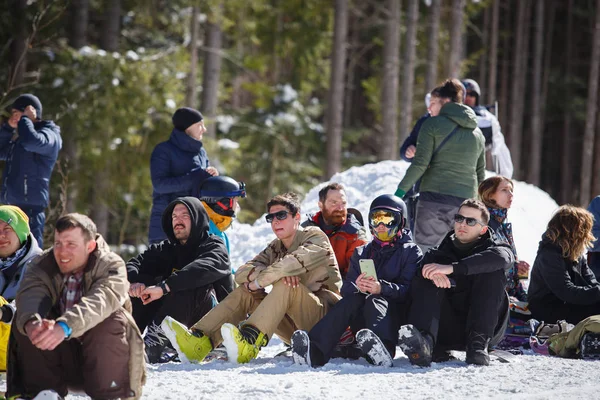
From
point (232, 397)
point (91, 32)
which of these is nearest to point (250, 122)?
point (91, 32)

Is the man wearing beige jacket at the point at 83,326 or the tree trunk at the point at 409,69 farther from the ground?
the tree trunk at the point at 409,69

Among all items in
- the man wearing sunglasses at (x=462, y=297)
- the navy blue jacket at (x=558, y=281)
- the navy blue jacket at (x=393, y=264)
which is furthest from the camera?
the navy blue jacket at (x=558, y=281)

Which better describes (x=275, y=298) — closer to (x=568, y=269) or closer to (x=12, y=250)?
(x=12, y=250)

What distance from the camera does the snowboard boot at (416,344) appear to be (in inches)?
222

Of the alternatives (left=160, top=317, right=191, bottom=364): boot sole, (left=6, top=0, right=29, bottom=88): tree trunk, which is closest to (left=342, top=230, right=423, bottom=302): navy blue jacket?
(left=160, top=317, right=191, bottom=364): boot sole

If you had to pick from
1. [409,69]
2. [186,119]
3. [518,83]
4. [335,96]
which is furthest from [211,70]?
[518,83]

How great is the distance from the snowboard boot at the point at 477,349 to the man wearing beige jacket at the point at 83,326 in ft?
8.06

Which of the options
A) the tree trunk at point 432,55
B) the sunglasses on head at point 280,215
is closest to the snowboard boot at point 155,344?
the sunglasses on head at point 280,215

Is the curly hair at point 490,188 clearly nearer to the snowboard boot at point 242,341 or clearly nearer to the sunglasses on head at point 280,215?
the sunglasses on head at point 280,215

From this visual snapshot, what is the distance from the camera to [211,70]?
61.5 feet

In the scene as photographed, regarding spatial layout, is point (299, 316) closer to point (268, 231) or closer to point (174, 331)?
point (174, 331)

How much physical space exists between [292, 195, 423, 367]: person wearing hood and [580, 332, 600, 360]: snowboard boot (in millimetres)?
1414

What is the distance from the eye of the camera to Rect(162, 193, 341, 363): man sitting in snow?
589 cm

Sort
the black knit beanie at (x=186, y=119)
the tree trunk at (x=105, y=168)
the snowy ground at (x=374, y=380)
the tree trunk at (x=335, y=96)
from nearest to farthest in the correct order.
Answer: the snowy ground at (x=374, y=380), the black knit beanie at (x=186, y=119), the tree trunk at (x=105, y=168), the tree trunk at (x=335, y=96)
